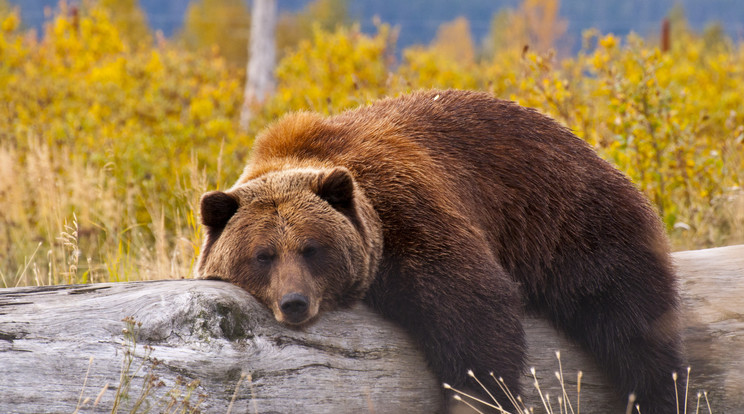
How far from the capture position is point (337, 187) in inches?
144

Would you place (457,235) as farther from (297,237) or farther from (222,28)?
(222,28)

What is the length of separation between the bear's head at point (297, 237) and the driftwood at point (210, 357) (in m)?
0.13

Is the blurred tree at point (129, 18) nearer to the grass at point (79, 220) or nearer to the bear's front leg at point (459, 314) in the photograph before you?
the grass at point (79, 220)

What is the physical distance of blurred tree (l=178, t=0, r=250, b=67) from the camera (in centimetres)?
5303

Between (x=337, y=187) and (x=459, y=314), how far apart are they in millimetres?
842

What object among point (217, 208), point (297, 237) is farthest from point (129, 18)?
point (297, 237)

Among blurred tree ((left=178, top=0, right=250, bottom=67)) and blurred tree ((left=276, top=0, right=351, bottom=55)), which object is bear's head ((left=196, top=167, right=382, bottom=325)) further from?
blurred tree ((left=276, top=0, right=351, bottom=55))

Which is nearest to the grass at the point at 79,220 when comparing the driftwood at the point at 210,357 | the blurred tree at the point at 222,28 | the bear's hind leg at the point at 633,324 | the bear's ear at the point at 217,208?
the bear's ear at the point at 217,208

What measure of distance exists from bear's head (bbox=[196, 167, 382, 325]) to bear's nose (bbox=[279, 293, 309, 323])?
0.10m

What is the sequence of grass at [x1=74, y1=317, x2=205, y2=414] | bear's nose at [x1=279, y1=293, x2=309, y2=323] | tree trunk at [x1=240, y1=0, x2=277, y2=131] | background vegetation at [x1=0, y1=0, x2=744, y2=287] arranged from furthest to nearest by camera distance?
tree trunk at [x1=240, y1=0, x2=277, y2=131] < background vegetation at [x1=0, y1=0, x2=744, y2=287] < bear's nose at [x1=279, y1=293, x2=309, y2=323] < grass at [x1=74, y1=317, x2=205, y2=414]

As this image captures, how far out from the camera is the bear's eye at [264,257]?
3.54 metres

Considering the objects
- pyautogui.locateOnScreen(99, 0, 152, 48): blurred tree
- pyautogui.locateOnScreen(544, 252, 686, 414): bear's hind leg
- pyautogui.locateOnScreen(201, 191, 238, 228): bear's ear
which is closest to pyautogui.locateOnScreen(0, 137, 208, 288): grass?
pyautogui.locateOnScreen(201, 191, 238, 228): bear's ear

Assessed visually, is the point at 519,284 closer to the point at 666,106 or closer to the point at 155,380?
the point at 155,380

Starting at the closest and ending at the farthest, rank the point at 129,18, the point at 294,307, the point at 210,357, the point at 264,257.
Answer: the point at 210,357
the point at 294,307
the point at 264,257
the point at 129,18
